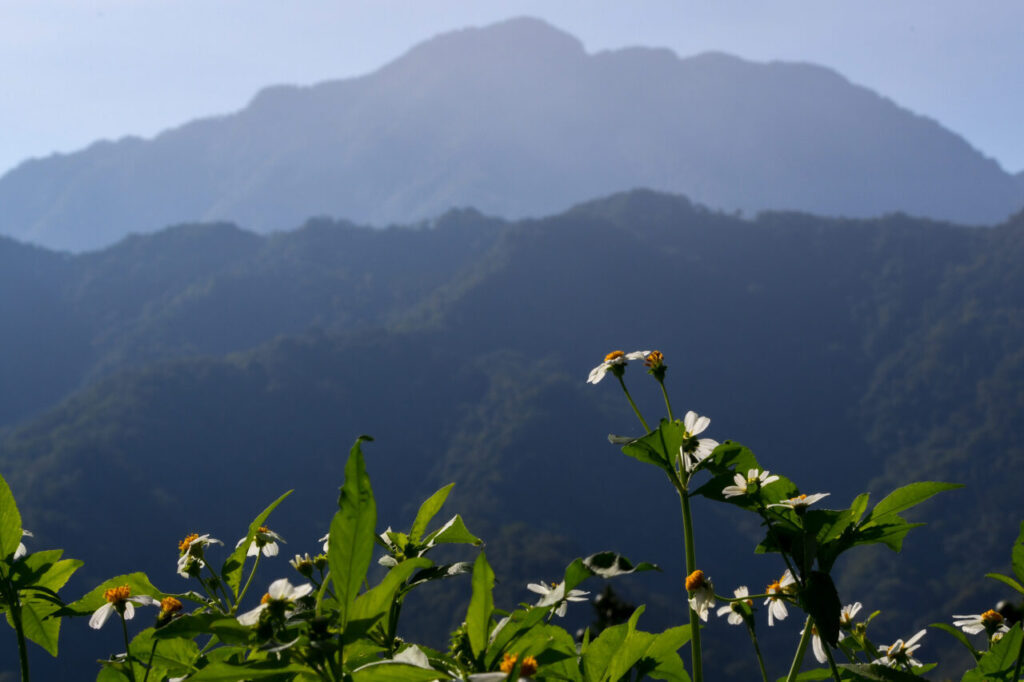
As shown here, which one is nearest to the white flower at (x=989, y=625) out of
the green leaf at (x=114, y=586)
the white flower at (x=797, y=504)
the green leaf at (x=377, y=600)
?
the white flower at (x=797, y=504)

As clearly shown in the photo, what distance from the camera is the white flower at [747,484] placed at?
1142mm

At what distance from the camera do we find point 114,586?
1198 millimetres

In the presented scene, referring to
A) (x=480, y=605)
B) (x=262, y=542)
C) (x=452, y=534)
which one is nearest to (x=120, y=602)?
(x=262, y=542)

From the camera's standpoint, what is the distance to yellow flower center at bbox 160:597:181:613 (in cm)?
118

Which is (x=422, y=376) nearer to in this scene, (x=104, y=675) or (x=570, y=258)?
(x=570, y=258)

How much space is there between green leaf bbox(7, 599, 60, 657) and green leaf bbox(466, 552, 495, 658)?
2.32 feet

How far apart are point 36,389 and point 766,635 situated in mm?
124560

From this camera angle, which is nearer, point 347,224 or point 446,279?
point 446,279

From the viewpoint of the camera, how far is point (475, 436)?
11575 centimetres

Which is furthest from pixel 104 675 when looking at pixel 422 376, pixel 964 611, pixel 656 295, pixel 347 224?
pixel 347 224

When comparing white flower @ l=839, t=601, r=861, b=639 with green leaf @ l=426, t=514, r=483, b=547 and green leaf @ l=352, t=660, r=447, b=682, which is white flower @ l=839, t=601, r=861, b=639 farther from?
green leaf @ l=352, t=660, r=447, b=682

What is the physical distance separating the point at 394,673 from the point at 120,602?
53cm

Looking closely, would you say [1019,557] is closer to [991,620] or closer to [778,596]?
[778,596]

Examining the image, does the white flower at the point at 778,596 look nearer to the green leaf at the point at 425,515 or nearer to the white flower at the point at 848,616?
the white flower at the point at 848,616
